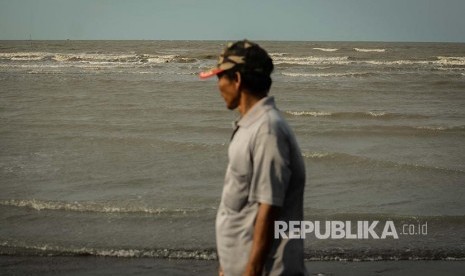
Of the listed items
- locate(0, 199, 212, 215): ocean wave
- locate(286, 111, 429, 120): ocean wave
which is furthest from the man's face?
locate(286, 111, 429, 120): ocean wave

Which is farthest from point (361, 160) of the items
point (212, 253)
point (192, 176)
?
point (212, 253)

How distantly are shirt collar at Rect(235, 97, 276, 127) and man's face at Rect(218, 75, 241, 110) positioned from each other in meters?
0.12

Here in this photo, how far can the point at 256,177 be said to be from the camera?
7.48 feet

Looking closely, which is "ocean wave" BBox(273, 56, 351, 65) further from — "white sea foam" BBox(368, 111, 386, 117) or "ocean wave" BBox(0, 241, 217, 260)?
"ocean wave" BBox(0, 241, 217, 260)

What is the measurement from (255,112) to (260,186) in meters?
0.34

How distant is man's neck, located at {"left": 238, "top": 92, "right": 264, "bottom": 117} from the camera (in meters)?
2.49

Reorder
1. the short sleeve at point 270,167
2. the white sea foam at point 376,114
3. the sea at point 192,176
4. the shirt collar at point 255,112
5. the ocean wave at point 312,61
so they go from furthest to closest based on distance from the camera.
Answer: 1. the ocean wave at point 312,61
2. the white sea foam at point 376,114
3. the sea at point 192,176
4. the shirt collar at point 255,112
5. the short sleeve at point 270,167

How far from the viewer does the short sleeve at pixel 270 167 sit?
2254 mm

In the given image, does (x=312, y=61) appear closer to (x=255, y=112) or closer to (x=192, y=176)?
(x=192, y=176)

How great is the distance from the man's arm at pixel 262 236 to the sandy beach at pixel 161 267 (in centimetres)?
278

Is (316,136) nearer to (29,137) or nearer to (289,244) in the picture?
(29,137)

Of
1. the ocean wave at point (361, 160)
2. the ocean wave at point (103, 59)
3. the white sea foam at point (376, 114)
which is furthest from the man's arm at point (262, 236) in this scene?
the ocean wave at point (103, 59)

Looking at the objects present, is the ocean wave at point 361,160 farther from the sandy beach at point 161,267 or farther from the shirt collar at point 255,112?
the shirt collar at point 255,112

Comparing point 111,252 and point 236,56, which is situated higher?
point 236,56
